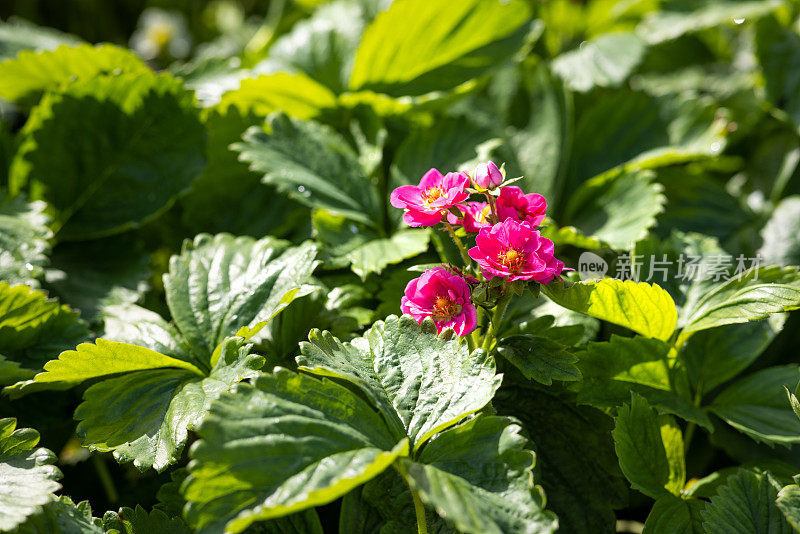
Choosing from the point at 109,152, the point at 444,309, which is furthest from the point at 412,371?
the point at 109,152

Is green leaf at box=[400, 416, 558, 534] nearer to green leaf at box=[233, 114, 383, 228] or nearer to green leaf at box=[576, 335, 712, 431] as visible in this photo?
green leaf at box=[576, 335, 712, 431]

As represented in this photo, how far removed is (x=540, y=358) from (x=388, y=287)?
0.33 metres

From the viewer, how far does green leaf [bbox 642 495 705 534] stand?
3.27ft

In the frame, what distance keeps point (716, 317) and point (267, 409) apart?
688 mm

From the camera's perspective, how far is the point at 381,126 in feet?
4.94

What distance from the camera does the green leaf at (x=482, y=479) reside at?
78cm

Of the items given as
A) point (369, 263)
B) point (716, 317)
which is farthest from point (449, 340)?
point (716, 317)

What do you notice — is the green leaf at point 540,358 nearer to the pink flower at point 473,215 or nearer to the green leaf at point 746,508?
the pink flower at point 473,215

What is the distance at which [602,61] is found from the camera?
1705 mm

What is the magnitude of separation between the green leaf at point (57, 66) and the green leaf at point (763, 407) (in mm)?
1380

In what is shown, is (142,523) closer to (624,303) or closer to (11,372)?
(11,372)

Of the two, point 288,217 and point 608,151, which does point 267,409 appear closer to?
point 288,217

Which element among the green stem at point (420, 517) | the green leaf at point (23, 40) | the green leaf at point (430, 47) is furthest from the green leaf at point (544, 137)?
the green leaf at point (23, 40)

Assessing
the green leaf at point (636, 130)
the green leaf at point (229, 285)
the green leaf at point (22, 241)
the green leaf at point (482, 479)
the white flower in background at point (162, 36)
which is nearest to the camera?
the green leaf at point (482, 479)
